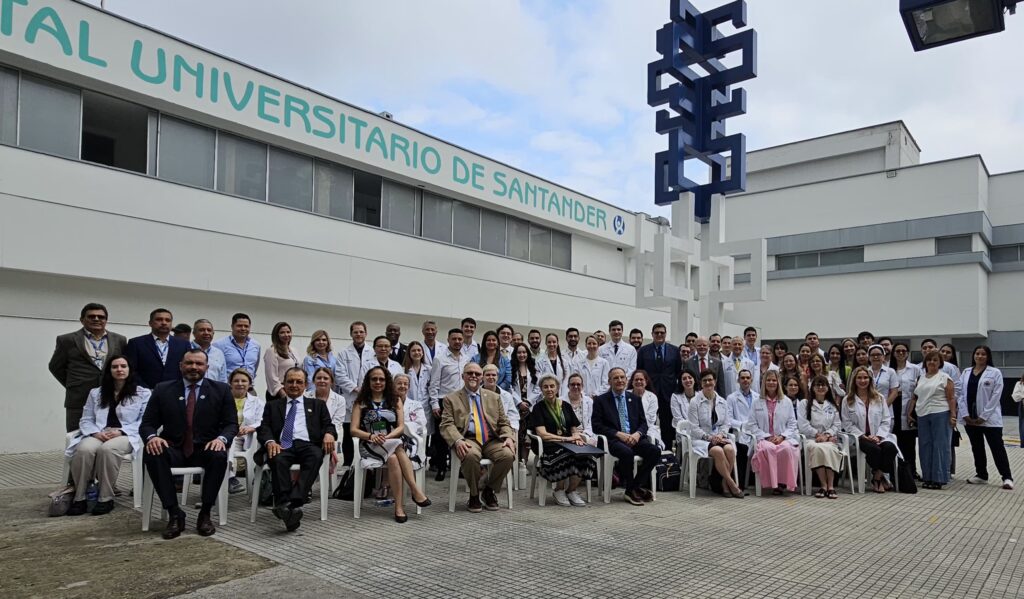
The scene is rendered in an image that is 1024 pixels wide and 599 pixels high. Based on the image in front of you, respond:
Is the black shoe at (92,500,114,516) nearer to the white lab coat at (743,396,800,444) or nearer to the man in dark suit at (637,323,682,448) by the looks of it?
the man in dark suit at (637,323,682,448)

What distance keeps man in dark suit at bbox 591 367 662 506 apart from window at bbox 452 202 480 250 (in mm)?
10203

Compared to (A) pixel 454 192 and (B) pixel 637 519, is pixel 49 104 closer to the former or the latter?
(A) pixel 454 192

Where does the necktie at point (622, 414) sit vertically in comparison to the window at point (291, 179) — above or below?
below

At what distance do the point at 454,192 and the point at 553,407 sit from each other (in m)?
10.4

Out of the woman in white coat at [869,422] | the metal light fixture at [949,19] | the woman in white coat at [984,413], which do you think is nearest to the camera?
the metal light fixture at [949,19]

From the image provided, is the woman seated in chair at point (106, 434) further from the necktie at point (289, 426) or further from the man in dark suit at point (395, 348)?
the man in dark suit at point (395, 348)

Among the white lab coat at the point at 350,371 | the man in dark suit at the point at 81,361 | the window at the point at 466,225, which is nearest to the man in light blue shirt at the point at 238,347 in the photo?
the white lab coat at the point at 350,371

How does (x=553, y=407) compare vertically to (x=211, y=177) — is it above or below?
below

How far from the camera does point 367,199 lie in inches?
609

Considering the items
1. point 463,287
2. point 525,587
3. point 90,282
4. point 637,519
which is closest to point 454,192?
point 463,287

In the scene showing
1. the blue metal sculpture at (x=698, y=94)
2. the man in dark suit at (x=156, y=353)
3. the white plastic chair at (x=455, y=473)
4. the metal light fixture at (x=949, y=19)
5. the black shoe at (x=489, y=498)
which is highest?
the blue metal sculpture at (x=698, y=94)

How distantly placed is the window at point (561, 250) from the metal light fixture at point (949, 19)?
17.0 metres

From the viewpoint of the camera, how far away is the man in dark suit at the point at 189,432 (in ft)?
A: 17.9

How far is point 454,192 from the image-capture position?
1711cm
